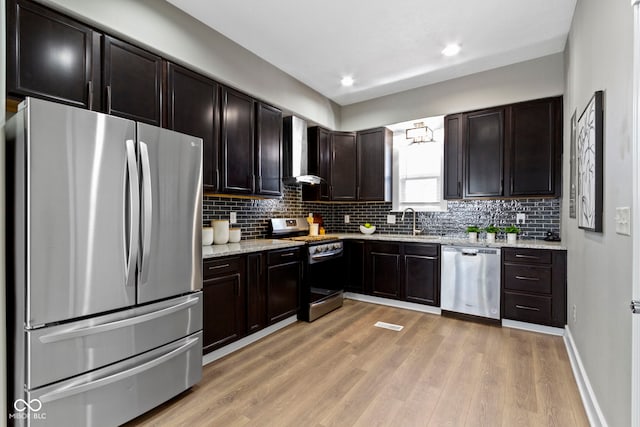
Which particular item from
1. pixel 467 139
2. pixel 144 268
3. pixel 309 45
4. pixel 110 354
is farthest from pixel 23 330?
pixel 467 139

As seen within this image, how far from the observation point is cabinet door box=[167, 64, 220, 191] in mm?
2529

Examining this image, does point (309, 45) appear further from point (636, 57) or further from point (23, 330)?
point (23, 330)

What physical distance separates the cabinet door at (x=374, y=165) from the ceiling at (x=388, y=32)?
0.92 m

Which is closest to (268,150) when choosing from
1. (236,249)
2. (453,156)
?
(236,249)

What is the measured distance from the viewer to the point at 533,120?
3.42m

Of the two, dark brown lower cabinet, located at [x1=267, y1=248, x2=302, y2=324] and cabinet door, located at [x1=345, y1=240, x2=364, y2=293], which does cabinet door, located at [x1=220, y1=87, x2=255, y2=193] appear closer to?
dark brown lower cabinet, located at [x1=267, y1=248, x2=302, y2=324]

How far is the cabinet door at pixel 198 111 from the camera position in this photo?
2529 millimetres

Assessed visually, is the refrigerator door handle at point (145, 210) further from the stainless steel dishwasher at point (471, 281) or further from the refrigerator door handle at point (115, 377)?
the stainless steel dishwasher at point (471, 281)

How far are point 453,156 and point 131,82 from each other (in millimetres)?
3562

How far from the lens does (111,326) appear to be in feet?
5.43

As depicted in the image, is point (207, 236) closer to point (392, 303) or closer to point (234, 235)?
point (234, 235)

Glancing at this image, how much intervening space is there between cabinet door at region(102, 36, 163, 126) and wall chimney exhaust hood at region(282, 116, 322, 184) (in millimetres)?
1715

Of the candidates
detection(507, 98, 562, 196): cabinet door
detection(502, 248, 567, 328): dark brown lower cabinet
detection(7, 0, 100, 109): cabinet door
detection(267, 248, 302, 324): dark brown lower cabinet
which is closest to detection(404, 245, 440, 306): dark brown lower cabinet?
detection(502, 248, 567, 328): dark brown lower cabinet

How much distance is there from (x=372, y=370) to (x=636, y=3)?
2.55 m
